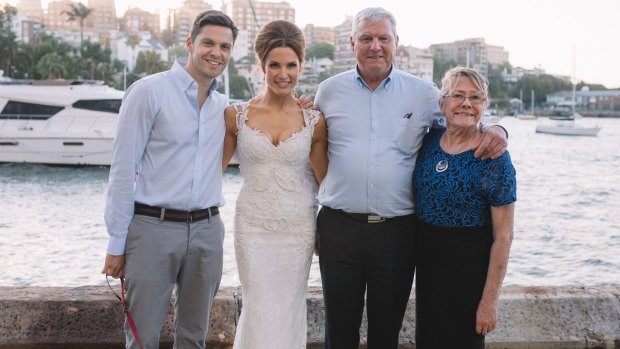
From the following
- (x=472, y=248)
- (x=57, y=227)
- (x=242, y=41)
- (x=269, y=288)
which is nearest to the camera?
(x=472, y=248)

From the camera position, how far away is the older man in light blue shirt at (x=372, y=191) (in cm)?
312

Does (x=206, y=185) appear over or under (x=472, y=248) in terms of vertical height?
over

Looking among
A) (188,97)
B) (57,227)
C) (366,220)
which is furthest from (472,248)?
(57,227)

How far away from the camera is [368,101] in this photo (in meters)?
3.28

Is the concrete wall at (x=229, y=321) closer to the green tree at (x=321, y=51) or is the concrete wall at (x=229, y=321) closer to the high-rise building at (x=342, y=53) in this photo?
the high-rise building at (x=342, y=53)

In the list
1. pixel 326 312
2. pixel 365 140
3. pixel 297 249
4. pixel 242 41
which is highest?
pixel 242 41

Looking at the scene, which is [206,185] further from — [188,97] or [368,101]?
[368,101]

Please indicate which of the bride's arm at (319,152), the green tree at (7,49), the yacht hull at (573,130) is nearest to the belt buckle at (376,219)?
the bride's arm at (319,152)

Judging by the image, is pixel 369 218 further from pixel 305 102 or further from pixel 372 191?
pixel 305 102

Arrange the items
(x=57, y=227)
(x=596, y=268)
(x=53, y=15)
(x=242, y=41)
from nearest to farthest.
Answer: (x=596, y=268) < (x=57, y=227) < (x=242, y=41) < (x=53, y=15)

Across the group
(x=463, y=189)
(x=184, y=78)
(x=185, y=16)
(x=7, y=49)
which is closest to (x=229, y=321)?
(x=184, y=78)

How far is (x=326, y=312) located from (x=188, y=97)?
1.26 metres

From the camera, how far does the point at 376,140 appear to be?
3207 millimetres

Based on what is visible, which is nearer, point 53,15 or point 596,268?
point 596,268
